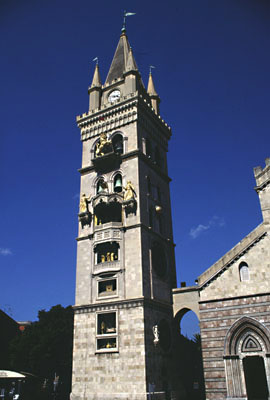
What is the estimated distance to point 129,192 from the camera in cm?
4316

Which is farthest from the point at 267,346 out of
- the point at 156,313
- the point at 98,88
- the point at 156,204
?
the point at 98,88

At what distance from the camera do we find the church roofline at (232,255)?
36969mm

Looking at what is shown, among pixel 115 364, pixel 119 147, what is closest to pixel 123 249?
pixel 115 364

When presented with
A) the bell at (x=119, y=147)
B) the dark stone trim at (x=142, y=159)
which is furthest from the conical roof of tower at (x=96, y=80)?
the dark stone trim at (x=142, y=159)

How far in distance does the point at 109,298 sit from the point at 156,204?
42.8ft

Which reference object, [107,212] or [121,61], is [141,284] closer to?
[107,212]

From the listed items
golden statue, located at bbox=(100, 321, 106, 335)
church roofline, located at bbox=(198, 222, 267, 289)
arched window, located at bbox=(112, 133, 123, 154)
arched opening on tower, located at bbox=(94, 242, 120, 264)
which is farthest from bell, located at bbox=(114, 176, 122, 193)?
golden statue, located at bbox=(100, 321, 106, 335)

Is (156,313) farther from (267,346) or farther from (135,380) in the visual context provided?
(267,346)

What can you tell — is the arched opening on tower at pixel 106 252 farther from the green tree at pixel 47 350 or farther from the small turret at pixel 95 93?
the small turret at pixel 95 93

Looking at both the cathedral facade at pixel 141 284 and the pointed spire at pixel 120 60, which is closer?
the cathedral facade at pixel 141 284

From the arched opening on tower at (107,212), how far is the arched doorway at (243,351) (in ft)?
59.3

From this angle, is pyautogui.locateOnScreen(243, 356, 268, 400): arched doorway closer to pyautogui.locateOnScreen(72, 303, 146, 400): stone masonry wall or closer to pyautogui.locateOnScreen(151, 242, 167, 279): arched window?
pyautogui.locateOnScreen(72, 303, 146, 400): stone masonry wall

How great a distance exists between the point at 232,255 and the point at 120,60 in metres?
33.8

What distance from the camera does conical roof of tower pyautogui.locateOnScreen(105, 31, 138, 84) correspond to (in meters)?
52.1
